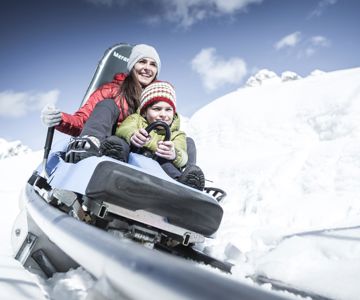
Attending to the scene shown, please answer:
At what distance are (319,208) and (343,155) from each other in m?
1.16

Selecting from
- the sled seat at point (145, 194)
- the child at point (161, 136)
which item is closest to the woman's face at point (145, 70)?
the child at point (161, 136)

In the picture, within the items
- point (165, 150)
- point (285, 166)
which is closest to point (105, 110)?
point (165, 150)

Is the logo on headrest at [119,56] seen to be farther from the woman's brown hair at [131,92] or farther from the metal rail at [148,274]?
the metal rail at [148,274]

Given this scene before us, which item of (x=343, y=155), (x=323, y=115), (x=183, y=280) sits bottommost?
(x=183, y=280)

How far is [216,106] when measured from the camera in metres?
9.78

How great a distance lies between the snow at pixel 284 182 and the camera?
1763 mm

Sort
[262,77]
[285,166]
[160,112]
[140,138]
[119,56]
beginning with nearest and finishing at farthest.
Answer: [140,138], [160,112], [119,56], [285,166], [262,77]

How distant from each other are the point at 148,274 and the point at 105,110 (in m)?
1.85

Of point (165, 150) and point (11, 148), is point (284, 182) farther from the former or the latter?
point (11, 148)

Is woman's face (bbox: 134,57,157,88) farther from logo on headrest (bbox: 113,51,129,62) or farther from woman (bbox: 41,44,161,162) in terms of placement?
logo on headrest (bbox: 113,51,129,62)

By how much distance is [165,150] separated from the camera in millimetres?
2023

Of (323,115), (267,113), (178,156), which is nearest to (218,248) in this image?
(178,156)

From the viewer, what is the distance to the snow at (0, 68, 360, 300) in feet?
5.78

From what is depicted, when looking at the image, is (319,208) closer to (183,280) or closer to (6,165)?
(183,280)
